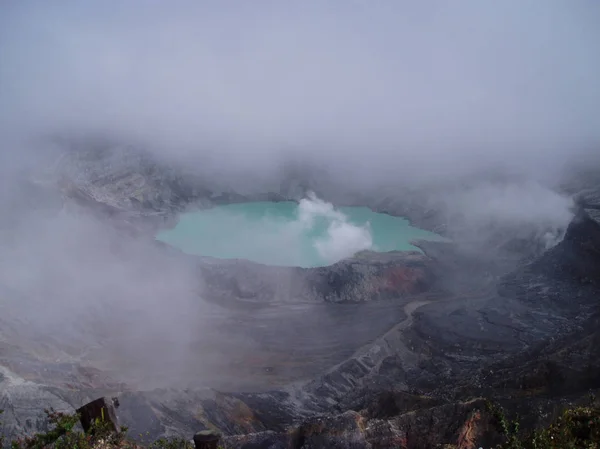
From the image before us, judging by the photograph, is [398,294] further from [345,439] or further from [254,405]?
[345,439]

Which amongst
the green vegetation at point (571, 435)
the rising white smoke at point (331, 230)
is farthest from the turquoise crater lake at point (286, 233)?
the green vegetation at point (571, 435)

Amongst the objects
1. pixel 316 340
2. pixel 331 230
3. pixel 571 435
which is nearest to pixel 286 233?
pixel 331 230

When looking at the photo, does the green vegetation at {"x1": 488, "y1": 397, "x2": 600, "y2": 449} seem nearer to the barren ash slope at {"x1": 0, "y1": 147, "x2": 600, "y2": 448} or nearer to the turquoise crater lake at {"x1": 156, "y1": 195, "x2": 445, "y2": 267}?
the barren ash slope at {"x1": 0, "y1": 147, "x2": 600, "y2": 448}

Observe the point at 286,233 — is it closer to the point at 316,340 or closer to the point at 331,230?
the point at 331,230

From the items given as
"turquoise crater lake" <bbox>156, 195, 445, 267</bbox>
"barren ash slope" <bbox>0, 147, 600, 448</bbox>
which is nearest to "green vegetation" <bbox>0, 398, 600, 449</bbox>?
"barren ash slope" <bbox>0, 147, 600, 448</bbox>

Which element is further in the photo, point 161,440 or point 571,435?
point 571,435

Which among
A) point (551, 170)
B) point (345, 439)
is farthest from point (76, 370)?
point (551, 170)
